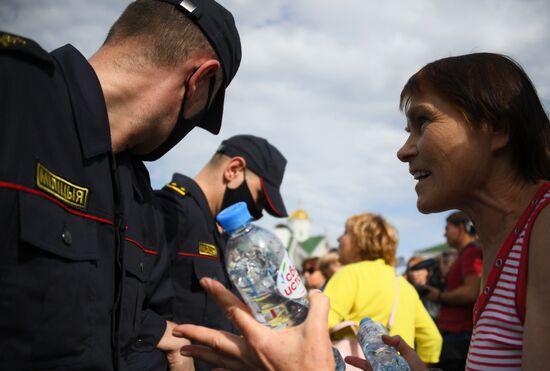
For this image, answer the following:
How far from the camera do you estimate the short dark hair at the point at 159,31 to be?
83.3 inches

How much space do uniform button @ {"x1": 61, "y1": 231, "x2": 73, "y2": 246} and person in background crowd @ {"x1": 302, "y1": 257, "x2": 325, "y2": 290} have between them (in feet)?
26.3

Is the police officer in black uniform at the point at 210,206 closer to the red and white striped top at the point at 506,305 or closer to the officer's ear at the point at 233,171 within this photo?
the officer's ear at the point at 233,171

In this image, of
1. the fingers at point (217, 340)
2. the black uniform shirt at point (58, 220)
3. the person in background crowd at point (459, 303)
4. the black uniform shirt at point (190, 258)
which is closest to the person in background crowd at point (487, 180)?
the fingers at point (217, 340)

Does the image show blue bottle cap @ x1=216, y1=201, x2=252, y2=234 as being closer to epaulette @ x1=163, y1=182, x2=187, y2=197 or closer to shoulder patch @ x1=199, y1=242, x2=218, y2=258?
shoulder patch @ x1=199, y1=242, x2=218, y2=258

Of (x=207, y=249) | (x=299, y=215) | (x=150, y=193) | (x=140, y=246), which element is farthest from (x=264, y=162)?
(x=299, y=215)

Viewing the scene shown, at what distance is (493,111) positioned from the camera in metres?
1.87

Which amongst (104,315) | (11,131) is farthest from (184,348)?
(11,131)

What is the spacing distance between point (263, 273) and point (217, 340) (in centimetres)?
31

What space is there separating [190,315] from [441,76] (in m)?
2.13

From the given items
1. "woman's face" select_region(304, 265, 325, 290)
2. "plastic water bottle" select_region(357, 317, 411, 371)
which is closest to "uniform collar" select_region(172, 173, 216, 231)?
"plastic water bottle" select_region(357, 317, 411, 371)

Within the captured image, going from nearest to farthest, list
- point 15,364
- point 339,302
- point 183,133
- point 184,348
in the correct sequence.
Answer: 1. point 15,364
2. point 184,348
3. point 183,133
4. point 339,302

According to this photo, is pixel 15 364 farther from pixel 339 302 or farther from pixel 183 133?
pixel 339 302

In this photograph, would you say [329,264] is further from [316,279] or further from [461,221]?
[461,221]

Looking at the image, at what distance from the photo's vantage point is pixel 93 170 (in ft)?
5.82
